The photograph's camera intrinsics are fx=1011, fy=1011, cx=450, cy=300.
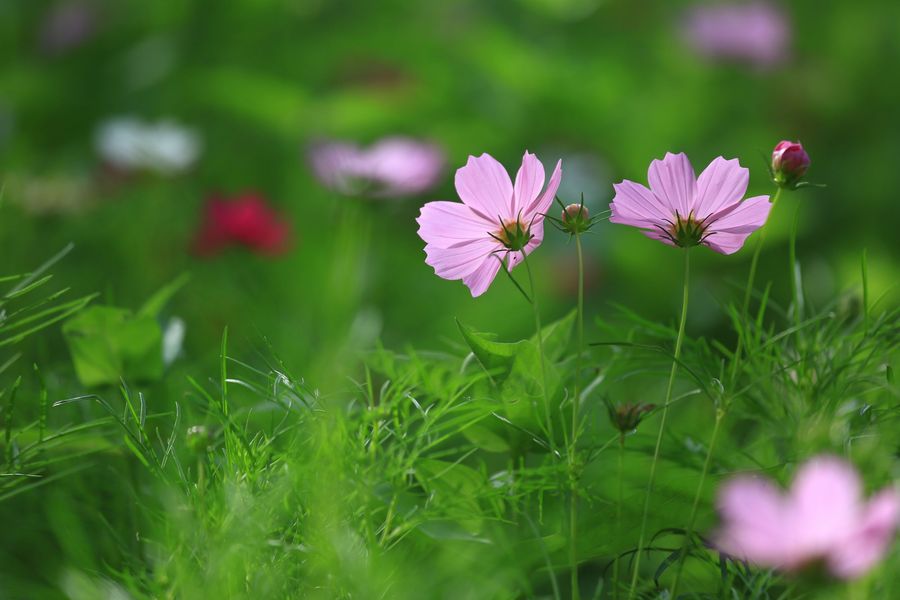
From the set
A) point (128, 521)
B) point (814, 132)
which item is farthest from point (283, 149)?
point (128, 521)

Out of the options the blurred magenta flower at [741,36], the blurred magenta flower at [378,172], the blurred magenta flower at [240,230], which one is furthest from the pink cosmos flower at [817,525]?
the blurred magenta flower at [741,36]

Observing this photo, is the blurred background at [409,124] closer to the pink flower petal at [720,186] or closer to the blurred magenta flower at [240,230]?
the blurred magenta flower at [240,230]

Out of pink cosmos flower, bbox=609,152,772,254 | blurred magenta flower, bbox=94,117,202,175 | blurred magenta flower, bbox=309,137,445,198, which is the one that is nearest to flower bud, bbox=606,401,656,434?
pink cosmos flower, bbox=609,152,772,254

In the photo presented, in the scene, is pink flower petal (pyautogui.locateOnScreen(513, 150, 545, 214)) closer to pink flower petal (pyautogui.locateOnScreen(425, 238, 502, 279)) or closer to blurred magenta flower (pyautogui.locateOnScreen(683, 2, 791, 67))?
pink flower petal (pyautogui.locateOnScreen(425, 238, 502, 279))

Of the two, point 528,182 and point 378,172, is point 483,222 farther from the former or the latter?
point 378,172

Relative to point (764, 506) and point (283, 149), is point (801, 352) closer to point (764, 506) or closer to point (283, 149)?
point (764, 506)

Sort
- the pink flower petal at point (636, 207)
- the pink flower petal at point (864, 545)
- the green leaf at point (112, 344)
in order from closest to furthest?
the pink flower petal at point (864, 545) → the pink flower petal at point (636, 207) → the green leaf at point (112, 344)

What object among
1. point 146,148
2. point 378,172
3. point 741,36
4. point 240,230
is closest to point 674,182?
point 378,172
